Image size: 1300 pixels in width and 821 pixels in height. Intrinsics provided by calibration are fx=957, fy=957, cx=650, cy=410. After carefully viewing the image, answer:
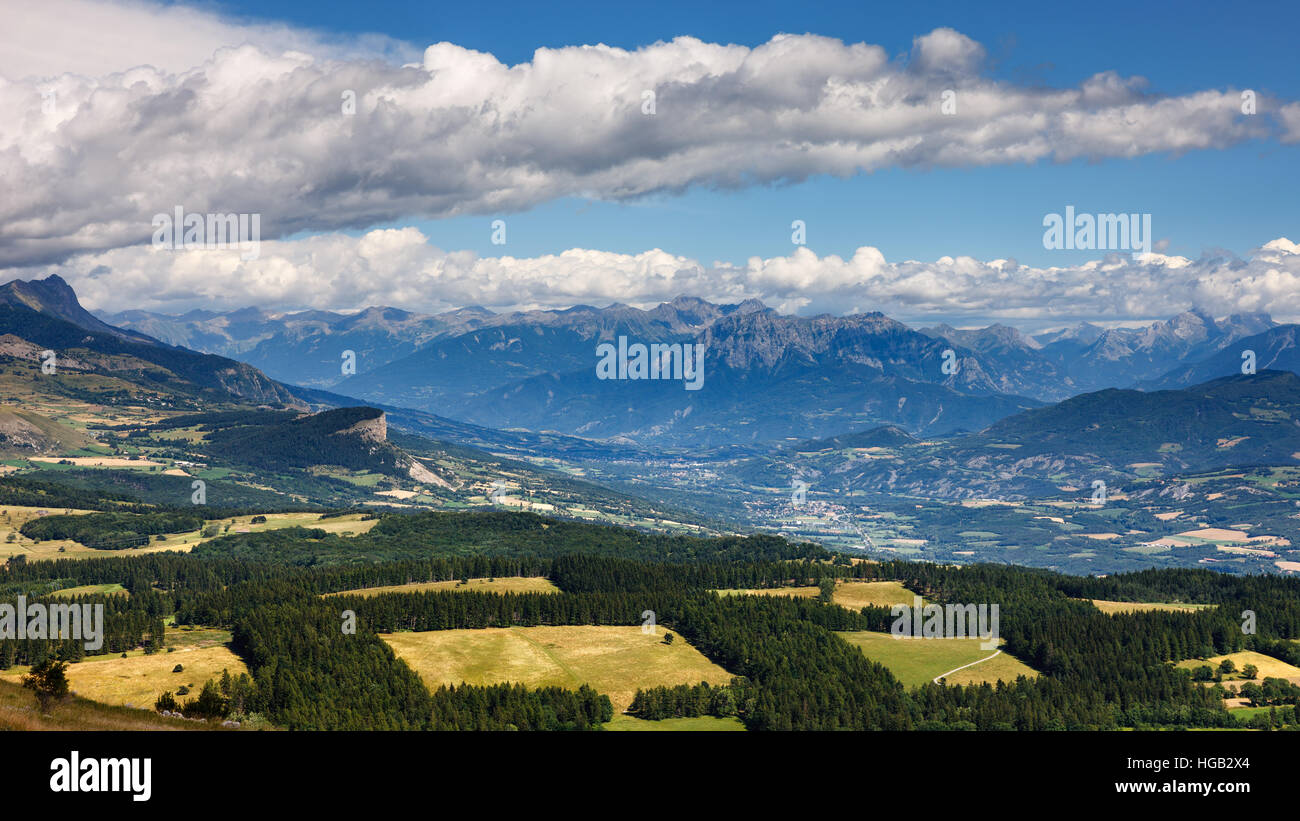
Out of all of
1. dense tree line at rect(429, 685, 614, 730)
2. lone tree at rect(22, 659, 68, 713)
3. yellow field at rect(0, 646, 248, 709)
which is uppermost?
lone tree at rect(22, 659, 68, 713)

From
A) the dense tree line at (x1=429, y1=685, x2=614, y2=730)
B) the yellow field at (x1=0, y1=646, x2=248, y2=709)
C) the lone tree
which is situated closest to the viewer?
the lone tree

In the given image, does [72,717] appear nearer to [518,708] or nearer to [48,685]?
[48,685]

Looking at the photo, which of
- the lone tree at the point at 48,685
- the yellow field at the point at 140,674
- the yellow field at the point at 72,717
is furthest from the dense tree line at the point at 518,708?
the yellow field at the point at 72,717

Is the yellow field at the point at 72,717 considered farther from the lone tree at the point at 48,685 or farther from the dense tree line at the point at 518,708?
the dense tree line at the point at 518,708

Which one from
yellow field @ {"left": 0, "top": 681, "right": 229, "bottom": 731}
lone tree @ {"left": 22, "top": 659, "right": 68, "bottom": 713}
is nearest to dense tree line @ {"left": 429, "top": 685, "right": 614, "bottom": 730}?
lone tree @ {"left": 22, "top": 659, "right": 68, "bottom": 713}

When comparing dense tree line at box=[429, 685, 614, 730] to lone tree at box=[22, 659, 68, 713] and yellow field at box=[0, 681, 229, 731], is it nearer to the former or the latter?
lone tree at box=[22, 659, 68, 713]

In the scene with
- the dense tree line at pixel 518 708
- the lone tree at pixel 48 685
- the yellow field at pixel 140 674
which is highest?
the lone tree at pixel 48 685

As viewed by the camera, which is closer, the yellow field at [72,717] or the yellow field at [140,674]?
the yellow field at [72,717]

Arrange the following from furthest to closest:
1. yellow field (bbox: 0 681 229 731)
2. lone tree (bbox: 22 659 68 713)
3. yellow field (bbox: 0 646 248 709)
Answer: yellow field (bbox: 0 646 248 709) < lone tree (bbox: 22 659 68 713) < yellow field (bbox: 0 681 229 731)
